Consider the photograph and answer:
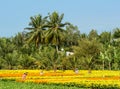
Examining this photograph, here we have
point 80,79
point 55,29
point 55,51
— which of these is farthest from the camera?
Result: point 55,29

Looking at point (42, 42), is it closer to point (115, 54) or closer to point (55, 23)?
point (55, 23)

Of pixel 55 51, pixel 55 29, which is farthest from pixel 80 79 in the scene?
pixel 55 29

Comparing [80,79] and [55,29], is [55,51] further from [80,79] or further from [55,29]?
[80,79]

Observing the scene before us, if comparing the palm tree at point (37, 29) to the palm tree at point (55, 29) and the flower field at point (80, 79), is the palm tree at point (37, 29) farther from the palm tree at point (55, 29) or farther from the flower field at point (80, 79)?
the flower field at point (80, 79)

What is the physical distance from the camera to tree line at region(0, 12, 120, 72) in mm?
59781

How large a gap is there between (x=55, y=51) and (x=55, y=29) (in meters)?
10.7

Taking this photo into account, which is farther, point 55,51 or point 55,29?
point 55,29

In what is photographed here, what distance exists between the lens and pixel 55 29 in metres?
68.1

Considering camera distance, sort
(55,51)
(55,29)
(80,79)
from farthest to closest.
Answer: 1. (55,29)
2. (55,51)
3. (80,79)

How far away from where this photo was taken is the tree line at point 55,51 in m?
59.8

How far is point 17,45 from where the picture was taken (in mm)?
83188

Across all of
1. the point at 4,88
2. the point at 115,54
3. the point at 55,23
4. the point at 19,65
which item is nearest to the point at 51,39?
the point at 55,23

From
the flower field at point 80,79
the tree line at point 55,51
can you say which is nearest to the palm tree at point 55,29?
the tree line at point 55,51

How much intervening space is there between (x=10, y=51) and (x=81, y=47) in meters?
17.6
